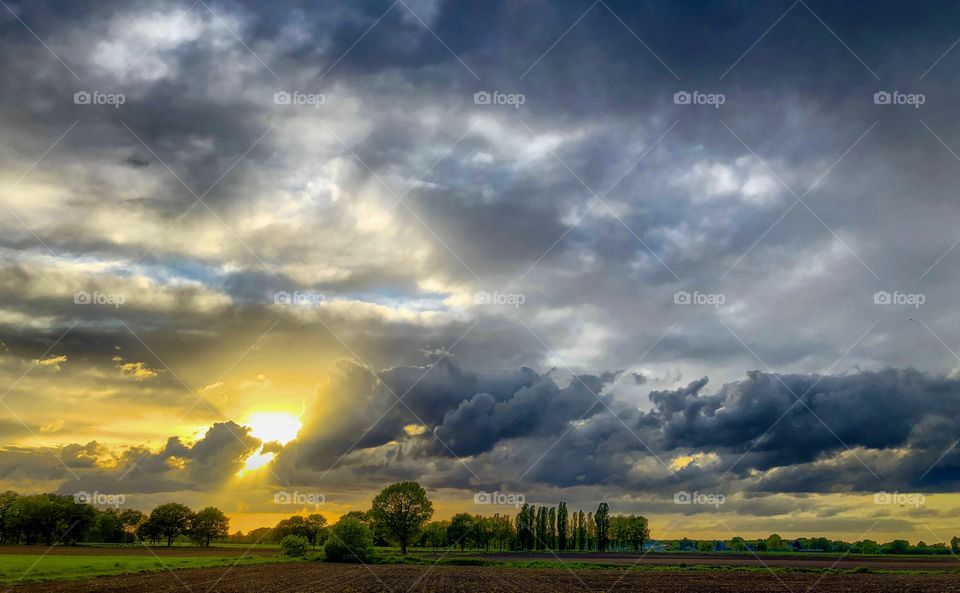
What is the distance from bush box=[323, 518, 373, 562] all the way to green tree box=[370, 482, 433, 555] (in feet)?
121

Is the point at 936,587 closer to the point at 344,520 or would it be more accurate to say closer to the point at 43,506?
the point at 344,520

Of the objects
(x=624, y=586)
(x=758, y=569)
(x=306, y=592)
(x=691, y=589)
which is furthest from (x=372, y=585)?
(x=758, y=569)

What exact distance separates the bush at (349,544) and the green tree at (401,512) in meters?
36.9

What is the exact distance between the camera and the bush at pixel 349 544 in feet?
374

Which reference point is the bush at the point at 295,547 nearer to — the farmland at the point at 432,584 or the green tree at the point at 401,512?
the green tree at the point at 401,512

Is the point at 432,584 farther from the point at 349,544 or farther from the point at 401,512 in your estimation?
the point at 401,512

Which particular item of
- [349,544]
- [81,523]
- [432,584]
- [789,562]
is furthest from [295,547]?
[789,562]

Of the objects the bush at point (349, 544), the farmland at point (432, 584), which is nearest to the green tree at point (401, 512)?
the bush at point (349, 544)

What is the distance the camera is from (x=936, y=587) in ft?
236

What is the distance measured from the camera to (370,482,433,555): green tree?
6112 inches

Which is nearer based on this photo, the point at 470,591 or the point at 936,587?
the point at 470,591

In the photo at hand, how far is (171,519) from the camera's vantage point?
630 ft

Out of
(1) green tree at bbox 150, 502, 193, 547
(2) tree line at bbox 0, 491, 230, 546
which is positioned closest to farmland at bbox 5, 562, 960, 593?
(2) tree line at bbox 0, 491, 230, 546

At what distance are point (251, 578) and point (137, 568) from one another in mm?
20037
